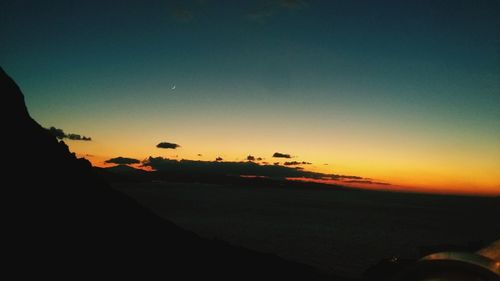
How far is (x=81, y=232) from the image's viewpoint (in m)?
22.9

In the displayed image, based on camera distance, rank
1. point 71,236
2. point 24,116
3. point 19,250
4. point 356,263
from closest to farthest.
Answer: point 19,250 → point 71,236 → point 24,116 → point 356,263

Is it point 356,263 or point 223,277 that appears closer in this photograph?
point 223,277

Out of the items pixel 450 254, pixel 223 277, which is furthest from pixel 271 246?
pixel 450 254

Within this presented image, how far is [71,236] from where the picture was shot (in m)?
21.5

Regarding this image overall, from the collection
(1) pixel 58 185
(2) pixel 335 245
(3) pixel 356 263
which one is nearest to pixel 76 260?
(1) pixel 58 185

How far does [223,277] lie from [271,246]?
123ft

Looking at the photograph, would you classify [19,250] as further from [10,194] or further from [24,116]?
[24,116]

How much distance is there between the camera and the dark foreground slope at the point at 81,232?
62.7 feet

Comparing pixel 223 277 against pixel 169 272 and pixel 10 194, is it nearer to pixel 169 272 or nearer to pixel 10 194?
pixel 169 272

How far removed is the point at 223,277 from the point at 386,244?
175 feet

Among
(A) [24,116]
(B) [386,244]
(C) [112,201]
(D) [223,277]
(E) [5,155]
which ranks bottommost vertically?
(B) [386,244]

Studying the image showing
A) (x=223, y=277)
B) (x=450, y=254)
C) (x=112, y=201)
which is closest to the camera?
(x=450, y=254)

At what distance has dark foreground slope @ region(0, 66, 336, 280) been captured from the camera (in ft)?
62.7

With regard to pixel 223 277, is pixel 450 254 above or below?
above
